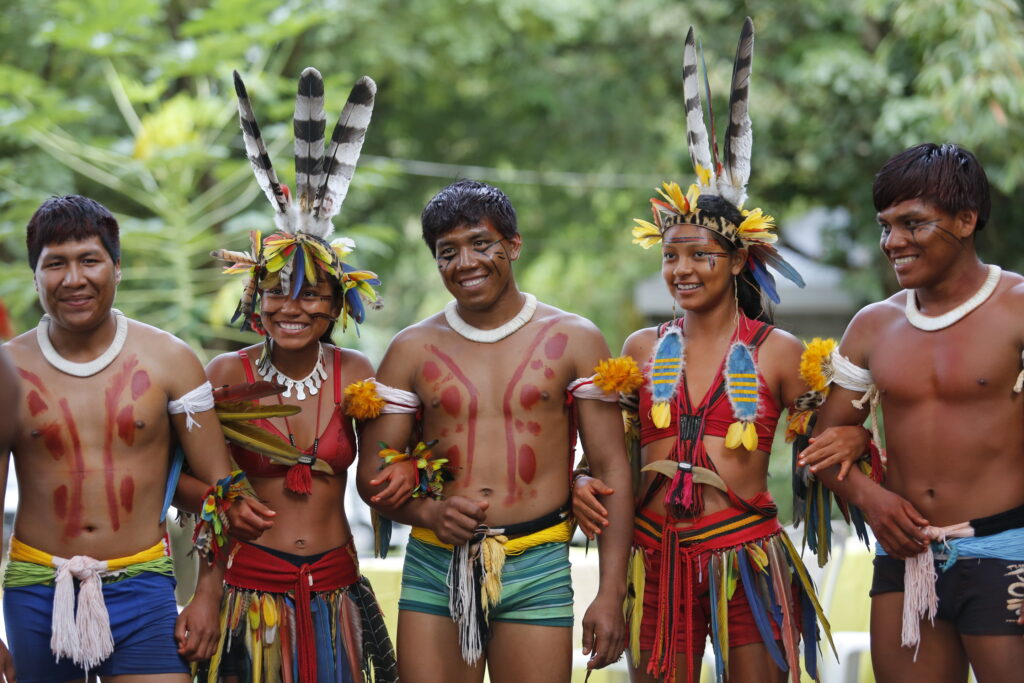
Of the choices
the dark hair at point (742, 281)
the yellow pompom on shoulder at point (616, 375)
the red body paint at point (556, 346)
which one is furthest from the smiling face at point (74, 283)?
the dark hair at point (742, 281)

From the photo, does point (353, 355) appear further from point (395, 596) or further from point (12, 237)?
point (12, 237)

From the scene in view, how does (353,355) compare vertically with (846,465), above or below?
above

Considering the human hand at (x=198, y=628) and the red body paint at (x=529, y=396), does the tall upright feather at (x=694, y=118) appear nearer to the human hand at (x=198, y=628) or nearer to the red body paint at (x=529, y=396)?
the red body paint at (x=529, y=396)

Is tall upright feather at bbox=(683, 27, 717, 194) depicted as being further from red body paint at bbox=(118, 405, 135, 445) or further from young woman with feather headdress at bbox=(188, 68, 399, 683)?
red body paint at bbox=(118, 405, 135, 445)

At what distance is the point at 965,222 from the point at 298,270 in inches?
83.8

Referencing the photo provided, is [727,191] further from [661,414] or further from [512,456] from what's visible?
[512,456]

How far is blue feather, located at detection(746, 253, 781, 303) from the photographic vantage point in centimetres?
396

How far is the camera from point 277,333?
3879 millimetres

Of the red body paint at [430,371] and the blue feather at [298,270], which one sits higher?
the blue feather at [298,270]

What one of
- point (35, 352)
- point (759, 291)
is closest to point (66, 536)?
point (35, 352)

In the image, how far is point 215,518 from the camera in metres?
3.55

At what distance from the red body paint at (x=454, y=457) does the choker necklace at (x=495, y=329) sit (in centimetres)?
36

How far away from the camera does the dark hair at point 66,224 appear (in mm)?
3535

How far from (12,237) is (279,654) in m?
7.44
